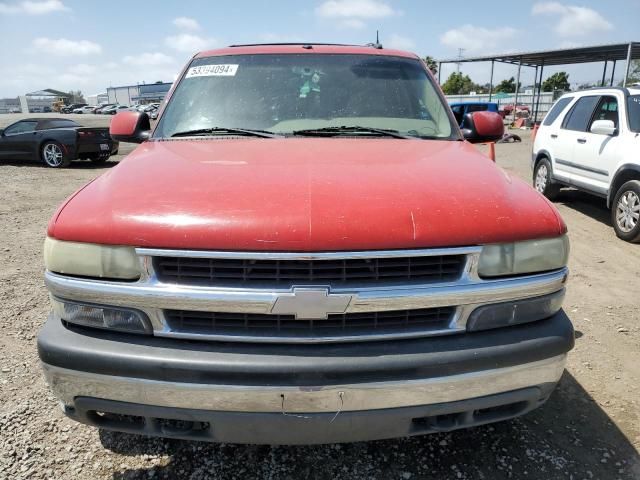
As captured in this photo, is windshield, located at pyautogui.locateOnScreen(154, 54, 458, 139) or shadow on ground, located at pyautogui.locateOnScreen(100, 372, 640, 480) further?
windshield, located at pyautogui.locateOnScreen(154, 54, 458, 139)

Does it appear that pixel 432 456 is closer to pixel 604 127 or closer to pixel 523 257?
pixel 523 257

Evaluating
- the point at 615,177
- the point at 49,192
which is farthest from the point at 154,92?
the point at 615,177

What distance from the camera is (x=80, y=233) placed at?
5.97ft

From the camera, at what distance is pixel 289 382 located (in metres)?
1.74

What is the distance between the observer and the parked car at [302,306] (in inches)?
68.2

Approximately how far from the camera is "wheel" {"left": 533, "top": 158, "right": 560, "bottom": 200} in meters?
8.09

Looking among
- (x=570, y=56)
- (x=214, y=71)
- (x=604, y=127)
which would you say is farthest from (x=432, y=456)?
(x=570, y=56)

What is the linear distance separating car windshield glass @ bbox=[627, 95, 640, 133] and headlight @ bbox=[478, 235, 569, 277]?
533cm

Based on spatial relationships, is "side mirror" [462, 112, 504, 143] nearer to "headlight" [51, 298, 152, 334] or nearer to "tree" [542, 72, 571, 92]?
"headlight" [51, 298, 152, 334]

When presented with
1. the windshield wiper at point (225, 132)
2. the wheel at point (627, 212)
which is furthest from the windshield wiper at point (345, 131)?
the wheel at point (627, 212)

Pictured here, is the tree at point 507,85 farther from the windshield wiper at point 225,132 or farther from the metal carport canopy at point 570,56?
the windshield wiper at point 225,132

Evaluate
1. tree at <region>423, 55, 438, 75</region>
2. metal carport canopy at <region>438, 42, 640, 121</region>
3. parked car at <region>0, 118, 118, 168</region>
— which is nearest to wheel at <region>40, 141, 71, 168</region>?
parked car at <region>0, 118, 118, 168</region>

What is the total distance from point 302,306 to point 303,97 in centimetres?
182

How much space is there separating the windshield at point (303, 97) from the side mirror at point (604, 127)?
164 inches
